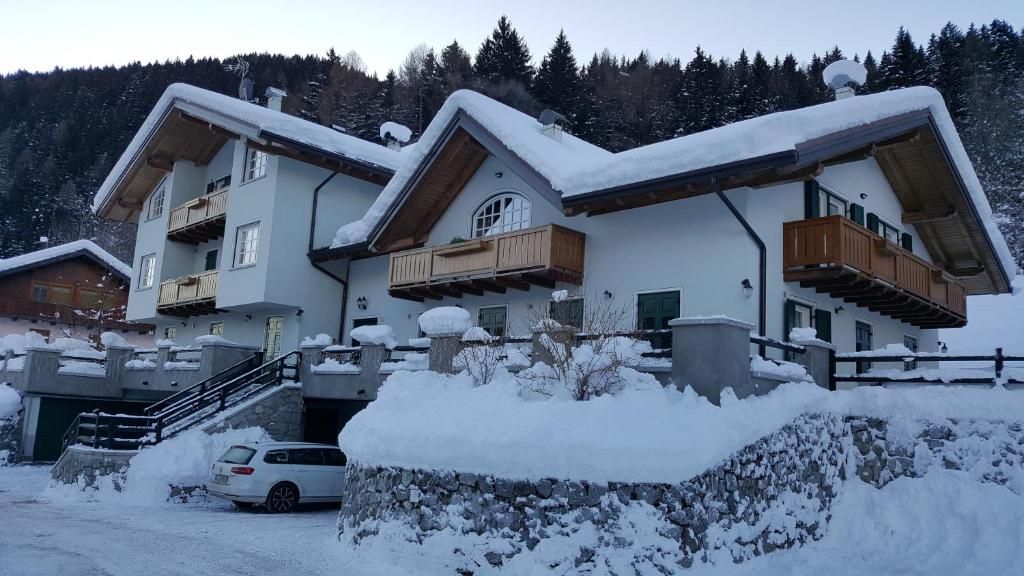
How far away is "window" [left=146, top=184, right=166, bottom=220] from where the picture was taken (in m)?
32.0

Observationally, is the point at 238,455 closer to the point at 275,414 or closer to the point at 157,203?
the point at 275,414

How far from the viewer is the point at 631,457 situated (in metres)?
9.34

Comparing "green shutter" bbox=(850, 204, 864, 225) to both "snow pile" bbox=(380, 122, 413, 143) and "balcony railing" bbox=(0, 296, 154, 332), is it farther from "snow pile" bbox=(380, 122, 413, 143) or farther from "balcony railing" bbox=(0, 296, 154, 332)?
"balcony railing" bbox=(0, 296, 154, 332)

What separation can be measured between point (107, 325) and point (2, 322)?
5.15m

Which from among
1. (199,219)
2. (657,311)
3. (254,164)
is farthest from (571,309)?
(199,219)

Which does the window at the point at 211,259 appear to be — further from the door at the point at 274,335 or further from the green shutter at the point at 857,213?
the green shutter at the point at 857,213

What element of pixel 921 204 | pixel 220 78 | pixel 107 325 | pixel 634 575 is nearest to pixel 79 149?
pixel 220 78

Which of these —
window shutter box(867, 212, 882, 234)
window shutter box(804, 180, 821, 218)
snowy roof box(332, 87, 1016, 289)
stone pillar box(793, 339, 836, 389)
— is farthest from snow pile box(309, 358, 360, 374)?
window shutter box(867, 212, 882, 234)

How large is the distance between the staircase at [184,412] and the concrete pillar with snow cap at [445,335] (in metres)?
6.16

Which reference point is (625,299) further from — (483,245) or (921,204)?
(921,204)

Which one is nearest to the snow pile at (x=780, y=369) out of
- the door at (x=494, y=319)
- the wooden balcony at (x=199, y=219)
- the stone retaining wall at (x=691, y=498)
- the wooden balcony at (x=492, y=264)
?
the stone retaining wall at (x=691, y=498)

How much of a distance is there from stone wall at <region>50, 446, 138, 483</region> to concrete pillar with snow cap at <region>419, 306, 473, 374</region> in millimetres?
7150

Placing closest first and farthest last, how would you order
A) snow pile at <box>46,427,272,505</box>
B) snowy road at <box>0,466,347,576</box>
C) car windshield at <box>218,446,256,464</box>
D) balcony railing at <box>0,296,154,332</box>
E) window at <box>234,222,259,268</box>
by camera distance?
1. snowy road at <box>0,466,347,576</box>
2. car windshield at <box>218,446,256,464</box>
3. snow pile at <box>46,427,272,505</box>
4. window at <box>234,222,259,268</box>
5. balcony railing at <box>0,296,154,332</box>

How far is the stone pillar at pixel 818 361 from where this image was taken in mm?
13711
